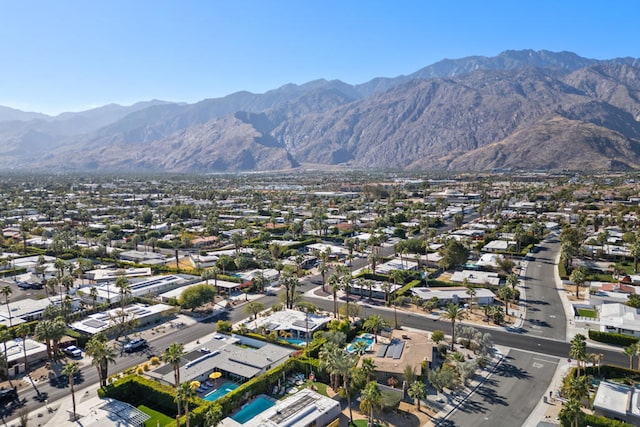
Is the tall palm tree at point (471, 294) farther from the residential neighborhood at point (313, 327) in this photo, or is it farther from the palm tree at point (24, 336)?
the palm tree at point (24, 336)

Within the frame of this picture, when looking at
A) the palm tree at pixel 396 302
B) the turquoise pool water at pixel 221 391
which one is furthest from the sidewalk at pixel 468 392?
the turquoise pool water at pixel 221 391

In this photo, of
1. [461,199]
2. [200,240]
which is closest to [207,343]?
[200,240]

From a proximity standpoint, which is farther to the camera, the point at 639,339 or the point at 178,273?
the point at 178,273

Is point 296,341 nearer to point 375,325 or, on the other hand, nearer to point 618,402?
point 375,325

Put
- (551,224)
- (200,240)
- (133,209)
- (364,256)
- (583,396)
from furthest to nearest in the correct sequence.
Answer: (133,209), (551,224), (200,240), (364,256), (583,396)

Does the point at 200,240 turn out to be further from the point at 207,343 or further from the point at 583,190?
the point at 583,190

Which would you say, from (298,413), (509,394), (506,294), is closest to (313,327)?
(298,413)
